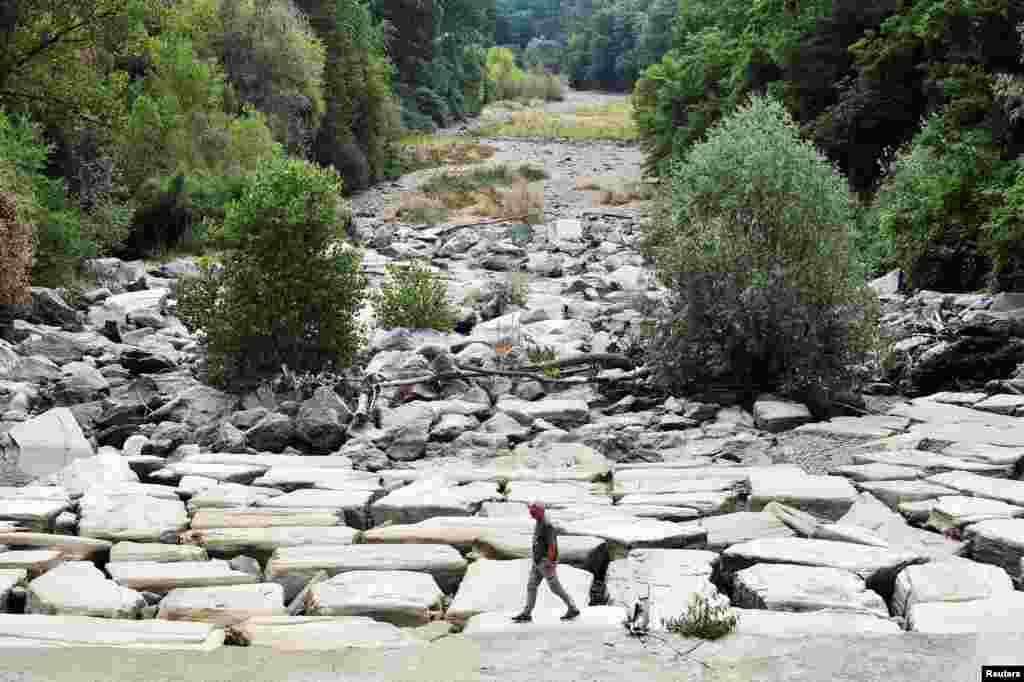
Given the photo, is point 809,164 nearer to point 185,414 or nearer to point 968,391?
point 968,391

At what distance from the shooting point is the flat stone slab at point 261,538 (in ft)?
22.6

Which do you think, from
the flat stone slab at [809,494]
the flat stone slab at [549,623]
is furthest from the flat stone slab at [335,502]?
the flat stone slab at [809,494]

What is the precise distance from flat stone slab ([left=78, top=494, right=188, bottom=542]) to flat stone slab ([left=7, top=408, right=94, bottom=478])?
1.93 meters

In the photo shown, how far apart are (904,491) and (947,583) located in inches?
75.8

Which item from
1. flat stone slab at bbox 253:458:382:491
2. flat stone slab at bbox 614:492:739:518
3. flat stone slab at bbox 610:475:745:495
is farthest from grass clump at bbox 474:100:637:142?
flat stone slab at bbox 614:492:739:518

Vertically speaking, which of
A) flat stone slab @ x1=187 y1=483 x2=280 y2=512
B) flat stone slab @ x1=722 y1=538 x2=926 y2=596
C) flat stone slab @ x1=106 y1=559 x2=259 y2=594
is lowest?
flat stone slab @ x1=187 y1=483 x2=280 y2=512

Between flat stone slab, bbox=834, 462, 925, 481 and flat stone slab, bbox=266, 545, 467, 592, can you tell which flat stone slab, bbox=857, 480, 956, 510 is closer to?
flat stone slab, bbox=834, 462, 925, 481

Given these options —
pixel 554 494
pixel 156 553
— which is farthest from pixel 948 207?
pixel 156 553

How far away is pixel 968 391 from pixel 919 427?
5.71 ft

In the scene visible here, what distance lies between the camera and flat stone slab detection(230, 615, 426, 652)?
5.23 metres

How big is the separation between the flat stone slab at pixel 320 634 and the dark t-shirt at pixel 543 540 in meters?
0.66

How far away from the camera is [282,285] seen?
11367 mm

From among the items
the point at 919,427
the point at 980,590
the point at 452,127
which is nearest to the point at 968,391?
the point at 919,427

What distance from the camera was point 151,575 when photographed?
631cm
